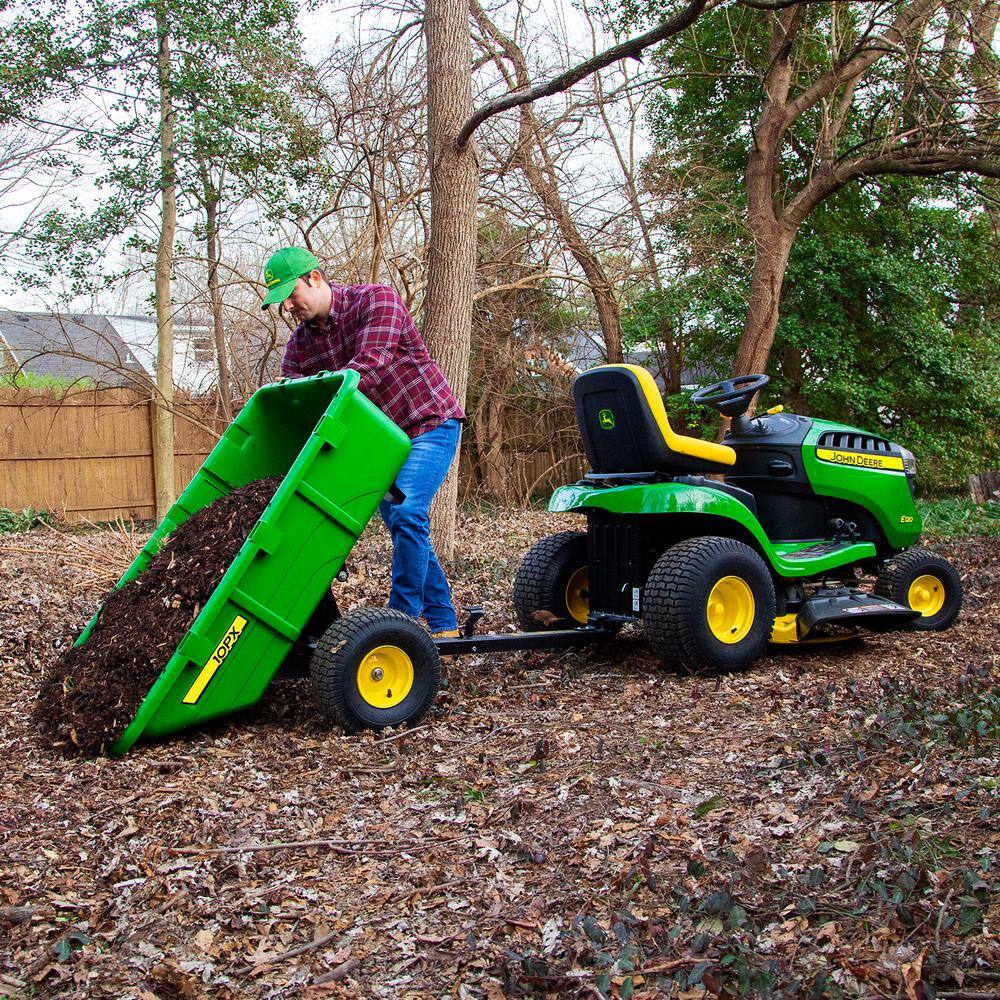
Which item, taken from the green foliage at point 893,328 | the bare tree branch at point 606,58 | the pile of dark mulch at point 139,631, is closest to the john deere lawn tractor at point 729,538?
the pile of dark mulch at point 139,631

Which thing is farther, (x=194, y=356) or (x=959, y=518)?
(x=194, y=356)

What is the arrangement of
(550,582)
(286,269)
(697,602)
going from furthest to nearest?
(550,582) < (697,602) < (286,269)

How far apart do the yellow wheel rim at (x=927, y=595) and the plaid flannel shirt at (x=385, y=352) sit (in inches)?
116

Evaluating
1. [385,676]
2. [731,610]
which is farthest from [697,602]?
[385,676]

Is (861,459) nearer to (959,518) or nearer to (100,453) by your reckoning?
(959,518)

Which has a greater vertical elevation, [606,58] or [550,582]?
[606,58]

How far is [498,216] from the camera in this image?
40.4 ft

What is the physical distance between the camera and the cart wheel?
3.91 meters

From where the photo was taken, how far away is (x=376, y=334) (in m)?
4.41

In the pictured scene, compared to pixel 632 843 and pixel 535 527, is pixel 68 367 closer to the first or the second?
pixel 535 527

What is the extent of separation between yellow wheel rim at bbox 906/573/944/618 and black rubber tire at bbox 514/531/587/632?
1.96 meters

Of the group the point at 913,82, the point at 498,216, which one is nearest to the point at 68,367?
the point at 498,216

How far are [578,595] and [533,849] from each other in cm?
269

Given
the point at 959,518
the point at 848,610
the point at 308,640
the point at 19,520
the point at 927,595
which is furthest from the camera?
the point at 959,518
